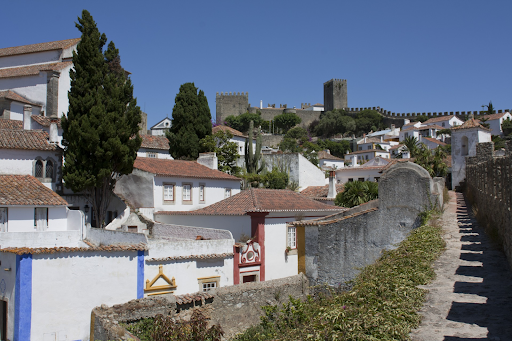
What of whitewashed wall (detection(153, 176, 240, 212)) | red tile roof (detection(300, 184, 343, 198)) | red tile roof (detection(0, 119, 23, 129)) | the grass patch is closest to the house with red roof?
whitewashed wall (detection(153, 176, 240, 212))

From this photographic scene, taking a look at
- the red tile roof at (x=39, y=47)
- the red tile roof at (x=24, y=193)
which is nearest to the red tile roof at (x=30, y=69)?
the red tile roof at (x=39, y=47)

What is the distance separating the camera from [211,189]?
96.9 feet

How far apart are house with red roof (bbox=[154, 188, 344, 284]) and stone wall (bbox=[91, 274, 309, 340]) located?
5.01 m

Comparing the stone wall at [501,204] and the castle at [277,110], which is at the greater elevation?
the castle at [277,110]

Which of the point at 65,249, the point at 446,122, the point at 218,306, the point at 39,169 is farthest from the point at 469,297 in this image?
the point at 446,122

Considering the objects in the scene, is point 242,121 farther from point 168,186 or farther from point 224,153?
point 168,186

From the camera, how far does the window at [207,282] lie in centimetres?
1852

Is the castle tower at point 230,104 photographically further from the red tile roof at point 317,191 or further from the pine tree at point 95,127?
the pine tree at point 95,127

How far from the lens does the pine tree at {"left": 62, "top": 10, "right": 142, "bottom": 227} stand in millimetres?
23578

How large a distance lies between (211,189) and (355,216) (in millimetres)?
18121

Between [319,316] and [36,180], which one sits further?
[36,180]

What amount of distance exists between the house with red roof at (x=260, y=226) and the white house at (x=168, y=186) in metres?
2.44

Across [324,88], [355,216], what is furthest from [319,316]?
[324,88]

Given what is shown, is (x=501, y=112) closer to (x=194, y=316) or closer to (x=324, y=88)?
(x=324, y=88)
